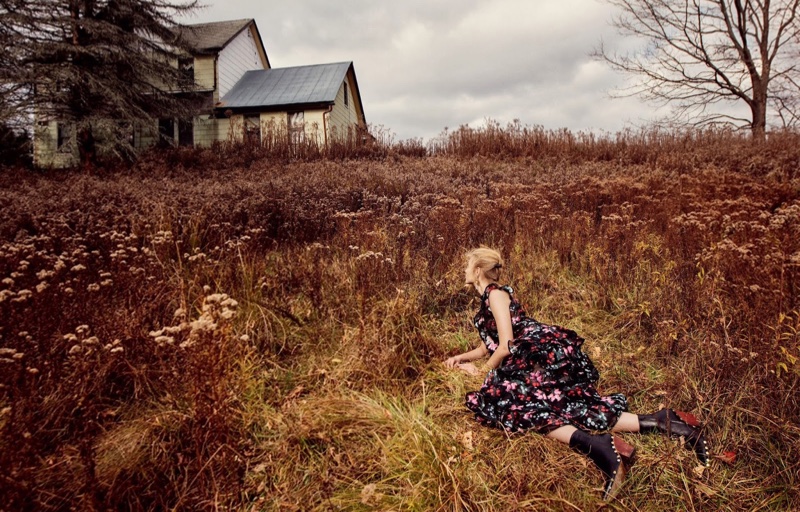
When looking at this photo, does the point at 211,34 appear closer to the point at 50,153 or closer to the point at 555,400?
the point at 50,153

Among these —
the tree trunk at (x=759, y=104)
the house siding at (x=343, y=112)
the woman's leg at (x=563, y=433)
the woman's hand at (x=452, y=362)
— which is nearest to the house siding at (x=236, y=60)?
the house siding at (x=343, y=112)

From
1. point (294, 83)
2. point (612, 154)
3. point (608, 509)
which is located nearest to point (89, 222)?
point (608, 509)

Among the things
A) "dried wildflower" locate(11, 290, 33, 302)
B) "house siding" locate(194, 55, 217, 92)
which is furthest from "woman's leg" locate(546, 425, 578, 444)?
"house siding" locate(194, 55, 217, 92)

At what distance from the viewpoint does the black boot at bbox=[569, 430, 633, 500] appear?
1857 millimetres

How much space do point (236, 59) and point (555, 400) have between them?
84.0ft

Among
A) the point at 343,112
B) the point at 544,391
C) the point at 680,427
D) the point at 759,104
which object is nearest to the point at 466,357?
the point at 544,391

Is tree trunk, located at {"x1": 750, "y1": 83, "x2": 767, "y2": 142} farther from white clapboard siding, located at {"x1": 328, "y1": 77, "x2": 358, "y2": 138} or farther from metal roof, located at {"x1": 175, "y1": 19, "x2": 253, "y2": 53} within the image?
metal roof, located at {"x1": 175, "y1": 19, "x2": 253, "y2": 53}

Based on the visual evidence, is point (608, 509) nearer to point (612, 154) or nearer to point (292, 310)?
point (292, 310)

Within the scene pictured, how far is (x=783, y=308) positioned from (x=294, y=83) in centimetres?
2380

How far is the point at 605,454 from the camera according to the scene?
194cm

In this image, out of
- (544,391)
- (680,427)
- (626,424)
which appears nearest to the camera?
(680,427)

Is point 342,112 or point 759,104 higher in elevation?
point 342,112

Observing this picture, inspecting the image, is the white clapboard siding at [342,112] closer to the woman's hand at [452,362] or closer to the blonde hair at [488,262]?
the blonde hair at [488,262]

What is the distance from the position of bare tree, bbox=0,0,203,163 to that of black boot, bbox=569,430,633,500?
55.4 ft
